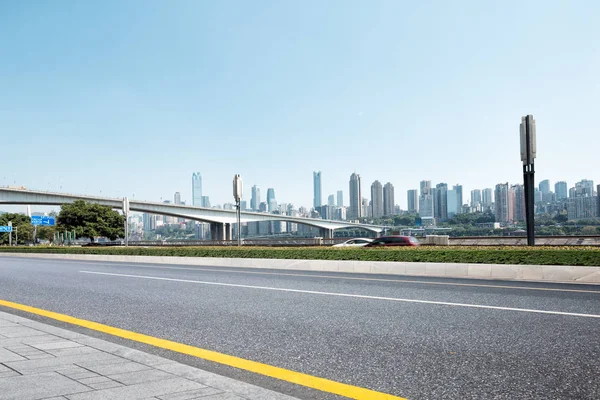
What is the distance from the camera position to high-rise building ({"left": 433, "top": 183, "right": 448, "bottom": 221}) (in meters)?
185

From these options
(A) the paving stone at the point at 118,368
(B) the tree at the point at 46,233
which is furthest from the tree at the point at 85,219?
(A) the paving stone at the point at 118,368

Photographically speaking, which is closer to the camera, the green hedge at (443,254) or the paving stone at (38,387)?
the paving stone at (38,387)

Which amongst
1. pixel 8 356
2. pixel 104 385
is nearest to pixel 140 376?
pixel 104 385

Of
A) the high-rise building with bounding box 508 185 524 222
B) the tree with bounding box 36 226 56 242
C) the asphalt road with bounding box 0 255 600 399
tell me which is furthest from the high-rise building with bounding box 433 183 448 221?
the asphalt road with bounding box 0 255 600 399

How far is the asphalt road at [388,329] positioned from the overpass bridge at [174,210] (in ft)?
187

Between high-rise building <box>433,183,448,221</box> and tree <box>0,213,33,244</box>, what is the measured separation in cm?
14122

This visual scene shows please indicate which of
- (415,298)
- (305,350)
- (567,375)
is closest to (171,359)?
(305,350)

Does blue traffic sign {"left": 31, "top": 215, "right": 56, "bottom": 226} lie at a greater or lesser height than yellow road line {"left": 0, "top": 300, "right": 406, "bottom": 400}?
greater

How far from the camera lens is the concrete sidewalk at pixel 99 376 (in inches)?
138

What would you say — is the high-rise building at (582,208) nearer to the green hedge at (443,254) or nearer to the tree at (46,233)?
the green hedge at (443,254)

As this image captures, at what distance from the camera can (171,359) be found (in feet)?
15.8

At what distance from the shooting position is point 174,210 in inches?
3410

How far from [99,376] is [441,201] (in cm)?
19461

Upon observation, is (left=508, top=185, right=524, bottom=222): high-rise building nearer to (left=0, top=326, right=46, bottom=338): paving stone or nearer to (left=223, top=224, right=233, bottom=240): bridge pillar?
(left=223, top=224, right=233, bottom=240): bridge pillar
